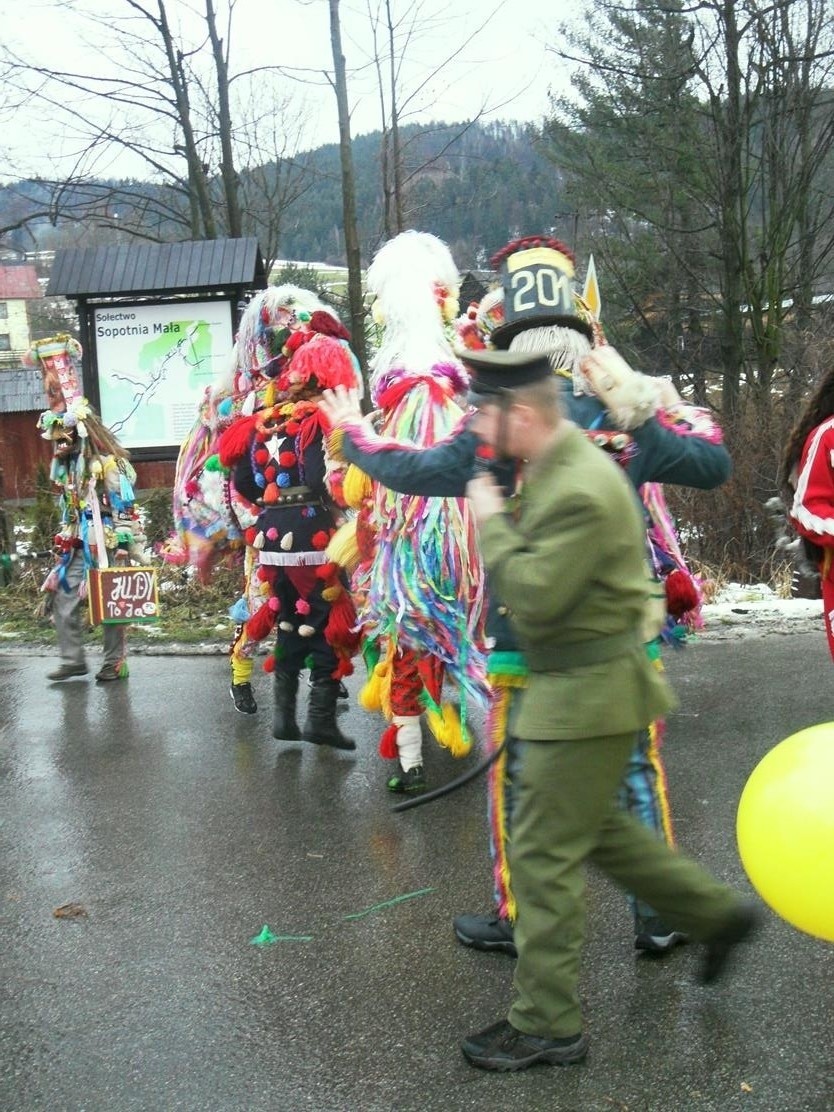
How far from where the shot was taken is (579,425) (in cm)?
318

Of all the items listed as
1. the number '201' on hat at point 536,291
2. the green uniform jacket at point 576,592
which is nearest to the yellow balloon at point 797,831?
the green uniform jacket at point 576,592

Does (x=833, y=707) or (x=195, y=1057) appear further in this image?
(x=833, y=707)

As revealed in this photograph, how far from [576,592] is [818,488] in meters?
1.31

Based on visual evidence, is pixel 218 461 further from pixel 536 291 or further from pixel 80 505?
pixel 536 291

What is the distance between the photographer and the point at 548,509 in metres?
2.52

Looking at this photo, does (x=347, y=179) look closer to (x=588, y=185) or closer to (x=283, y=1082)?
(x=588, y=185)

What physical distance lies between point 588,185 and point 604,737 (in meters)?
12.6

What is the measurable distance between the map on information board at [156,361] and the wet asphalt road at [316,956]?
201 inches

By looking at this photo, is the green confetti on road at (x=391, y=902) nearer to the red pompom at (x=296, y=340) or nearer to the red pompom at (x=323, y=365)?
the red pompom at (x=323, y=365)

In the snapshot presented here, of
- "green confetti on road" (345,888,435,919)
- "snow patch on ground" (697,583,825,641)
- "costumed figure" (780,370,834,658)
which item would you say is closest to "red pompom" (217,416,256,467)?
"green confetti on road" (345,888,435,919)

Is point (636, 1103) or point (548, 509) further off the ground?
point (548, 509)

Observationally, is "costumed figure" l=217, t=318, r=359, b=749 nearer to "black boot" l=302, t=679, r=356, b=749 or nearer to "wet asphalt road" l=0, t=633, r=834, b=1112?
"black boot" l=302, t=679, r=356, b=749

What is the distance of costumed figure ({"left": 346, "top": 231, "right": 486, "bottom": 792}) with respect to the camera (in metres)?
4.56

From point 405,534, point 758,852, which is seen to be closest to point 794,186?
point 405,534
